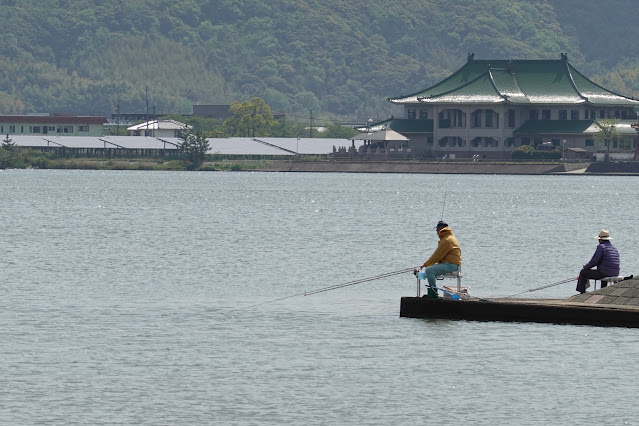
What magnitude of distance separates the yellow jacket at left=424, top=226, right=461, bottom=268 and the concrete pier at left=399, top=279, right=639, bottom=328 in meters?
1.00

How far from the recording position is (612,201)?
143 metres

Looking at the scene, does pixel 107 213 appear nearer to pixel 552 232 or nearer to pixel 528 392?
pixel 552 232

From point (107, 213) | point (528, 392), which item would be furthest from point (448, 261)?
point (107, 213)

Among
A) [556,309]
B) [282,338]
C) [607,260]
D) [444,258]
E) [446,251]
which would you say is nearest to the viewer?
[282,338]

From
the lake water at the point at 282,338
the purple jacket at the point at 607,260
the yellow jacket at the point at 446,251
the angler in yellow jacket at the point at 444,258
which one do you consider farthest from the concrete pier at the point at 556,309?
the yellow jacket at the point at 446,251

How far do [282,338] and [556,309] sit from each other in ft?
22.4

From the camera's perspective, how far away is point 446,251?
41812 mm

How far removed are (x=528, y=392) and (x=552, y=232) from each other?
58088 mm

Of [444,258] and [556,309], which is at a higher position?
[444,258]

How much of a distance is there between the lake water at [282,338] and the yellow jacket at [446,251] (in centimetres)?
163

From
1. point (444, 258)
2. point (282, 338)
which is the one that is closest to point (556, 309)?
point (444, 258)

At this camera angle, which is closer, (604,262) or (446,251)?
(446,251)

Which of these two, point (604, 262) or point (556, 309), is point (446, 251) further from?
point (604, 262)

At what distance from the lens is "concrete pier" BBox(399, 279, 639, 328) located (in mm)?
40375
